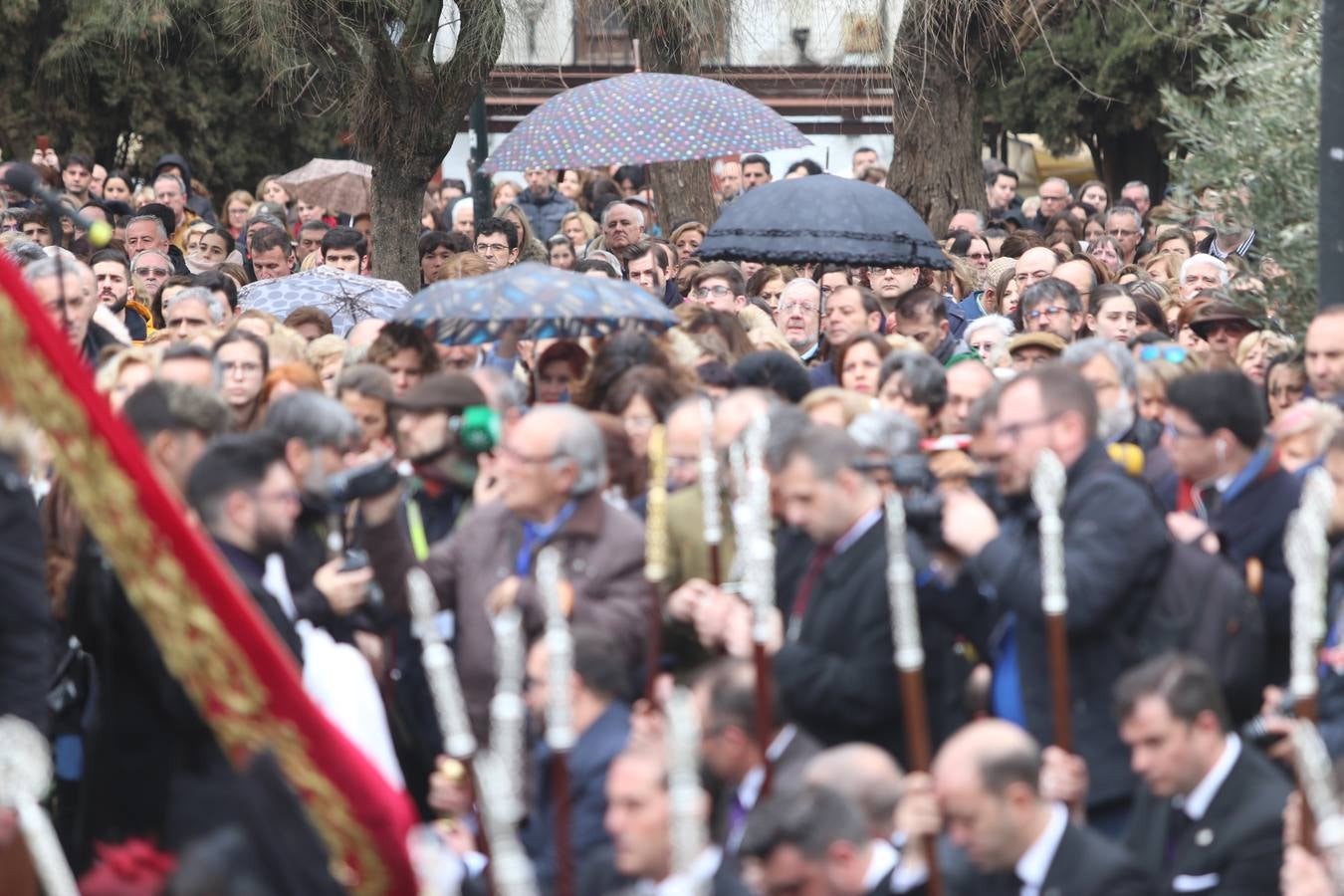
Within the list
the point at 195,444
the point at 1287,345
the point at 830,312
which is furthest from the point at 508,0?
the point at 195,444

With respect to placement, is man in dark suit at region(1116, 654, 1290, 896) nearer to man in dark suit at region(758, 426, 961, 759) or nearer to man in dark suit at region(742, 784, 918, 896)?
man in dark suit at region(758, 426, 961, 759)

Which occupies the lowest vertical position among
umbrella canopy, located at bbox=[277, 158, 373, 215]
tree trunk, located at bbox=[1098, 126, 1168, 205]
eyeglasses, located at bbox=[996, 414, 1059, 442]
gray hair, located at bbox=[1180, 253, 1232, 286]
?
tree trunk, located at bbox=[1098, 126, 1168, 205]

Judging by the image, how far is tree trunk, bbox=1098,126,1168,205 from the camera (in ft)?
95.9

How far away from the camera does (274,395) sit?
798 centimetres

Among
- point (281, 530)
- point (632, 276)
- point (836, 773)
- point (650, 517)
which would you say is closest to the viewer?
point (836, 773)

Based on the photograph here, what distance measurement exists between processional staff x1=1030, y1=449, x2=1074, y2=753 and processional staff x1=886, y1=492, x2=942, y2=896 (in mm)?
312

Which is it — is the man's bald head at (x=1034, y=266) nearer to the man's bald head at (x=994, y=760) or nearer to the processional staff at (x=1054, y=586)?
the processional staff at (x=1054, y=586)

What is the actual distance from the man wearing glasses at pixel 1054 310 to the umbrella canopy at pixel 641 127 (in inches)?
75.1

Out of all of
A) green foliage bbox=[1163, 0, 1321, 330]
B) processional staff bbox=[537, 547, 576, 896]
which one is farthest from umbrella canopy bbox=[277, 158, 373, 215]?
processional staff bbox=[537, 547, 576, 896]

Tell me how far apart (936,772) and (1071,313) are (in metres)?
5.35

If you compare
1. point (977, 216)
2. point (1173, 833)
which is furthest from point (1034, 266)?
point (1173, 833)

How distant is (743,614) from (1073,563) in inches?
32.1

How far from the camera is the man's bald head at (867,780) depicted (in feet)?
17.1

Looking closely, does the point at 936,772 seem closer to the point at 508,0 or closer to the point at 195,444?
the point at 195,444
